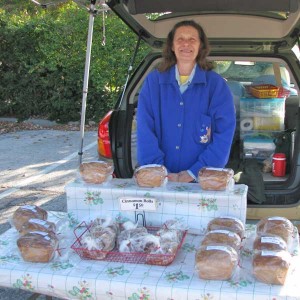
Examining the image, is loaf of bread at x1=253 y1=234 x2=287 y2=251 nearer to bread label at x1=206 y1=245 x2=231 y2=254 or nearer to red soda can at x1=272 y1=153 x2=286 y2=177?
bread label at x1=206 y1=245 x2=231 y2=254

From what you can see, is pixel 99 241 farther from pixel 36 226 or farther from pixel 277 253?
pixel 277 253

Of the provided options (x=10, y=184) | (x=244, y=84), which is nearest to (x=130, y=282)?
(x=244, y=84)

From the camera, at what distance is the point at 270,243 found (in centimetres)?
178

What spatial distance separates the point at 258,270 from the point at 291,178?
2012 millimetres

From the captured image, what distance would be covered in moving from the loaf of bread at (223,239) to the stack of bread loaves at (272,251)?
7 centimetres

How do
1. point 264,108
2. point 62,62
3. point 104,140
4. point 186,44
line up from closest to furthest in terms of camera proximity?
1. point 186,44
2. point 104,140
3. point 264,108
4. point 62,62

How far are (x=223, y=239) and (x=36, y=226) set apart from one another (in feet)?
2.65

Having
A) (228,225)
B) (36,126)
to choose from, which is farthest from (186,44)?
(36,126)

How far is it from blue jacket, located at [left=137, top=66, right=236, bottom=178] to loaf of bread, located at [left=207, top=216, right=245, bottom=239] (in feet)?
2.29

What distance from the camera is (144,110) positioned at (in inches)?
109

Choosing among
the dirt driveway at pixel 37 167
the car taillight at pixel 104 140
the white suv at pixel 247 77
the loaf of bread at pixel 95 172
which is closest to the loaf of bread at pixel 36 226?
the loaf of bread at pixel 95 172

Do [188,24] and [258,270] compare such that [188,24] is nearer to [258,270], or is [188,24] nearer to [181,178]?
[181,178]

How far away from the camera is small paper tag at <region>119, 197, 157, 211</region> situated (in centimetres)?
208

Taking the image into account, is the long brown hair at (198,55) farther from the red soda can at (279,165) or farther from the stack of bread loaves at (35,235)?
the red soda can at (279,165)
